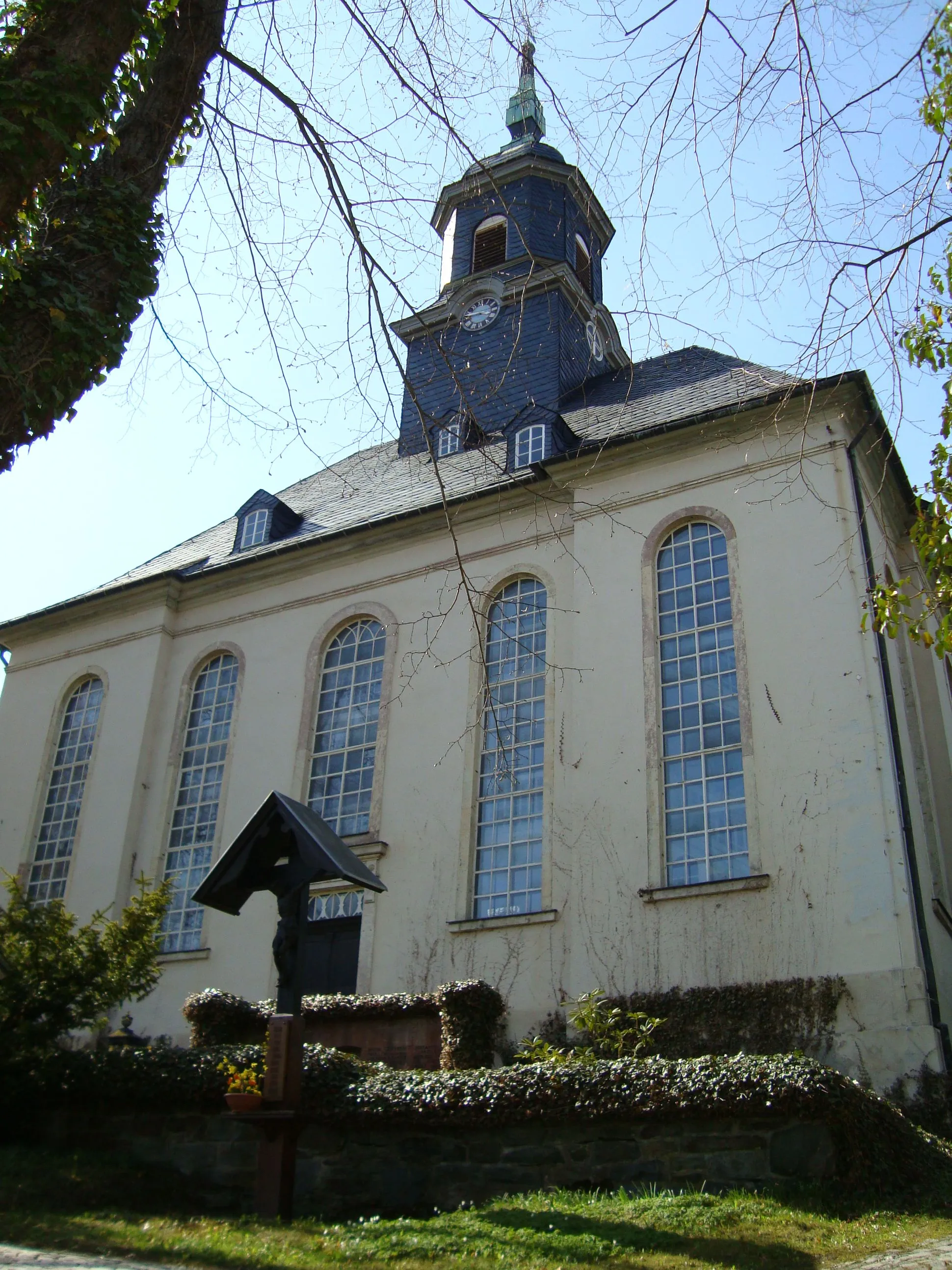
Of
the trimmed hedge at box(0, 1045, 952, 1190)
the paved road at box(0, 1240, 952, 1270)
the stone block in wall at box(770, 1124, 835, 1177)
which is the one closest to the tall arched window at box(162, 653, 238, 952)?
the trimmed hedge at box(0, 1045, 952, 1190)

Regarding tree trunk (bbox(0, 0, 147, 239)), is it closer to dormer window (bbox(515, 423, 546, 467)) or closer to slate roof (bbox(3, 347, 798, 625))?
slate roof (bbox(3, 347, 798, 625))

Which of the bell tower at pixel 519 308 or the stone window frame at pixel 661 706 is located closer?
the stone window frame at pixel 661 706

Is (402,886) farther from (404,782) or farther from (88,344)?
(88,344)

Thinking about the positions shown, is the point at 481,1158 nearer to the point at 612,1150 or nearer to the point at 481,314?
the point at 612,1150

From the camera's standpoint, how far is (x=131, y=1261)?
6098mm

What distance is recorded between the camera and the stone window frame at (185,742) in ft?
57.7

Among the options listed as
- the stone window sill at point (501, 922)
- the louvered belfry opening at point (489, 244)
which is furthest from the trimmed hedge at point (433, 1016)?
the louvered belfry opening at point (489, 244)

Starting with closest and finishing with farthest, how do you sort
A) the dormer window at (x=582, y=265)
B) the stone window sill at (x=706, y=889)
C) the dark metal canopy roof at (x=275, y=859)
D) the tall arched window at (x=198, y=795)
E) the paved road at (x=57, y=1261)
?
the paved road at (x=57, y=1261), the dark metal canopy roof at (x=275, y=859), the stone window sill at (x=706, y=889), the tall arched window at (x=198, y=795), the dormer window at (x=582, y=265)

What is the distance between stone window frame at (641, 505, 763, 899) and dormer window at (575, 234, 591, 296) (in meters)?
10.9

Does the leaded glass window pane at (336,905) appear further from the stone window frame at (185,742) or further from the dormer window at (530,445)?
the dormer window at (530,445)

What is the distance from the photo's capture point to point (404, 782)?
1593 centimetres

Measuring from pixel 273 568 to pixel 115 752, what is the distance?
3822 millimetres

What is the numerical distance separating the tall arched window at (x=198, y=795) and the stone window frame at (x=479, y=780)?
13.8 ft

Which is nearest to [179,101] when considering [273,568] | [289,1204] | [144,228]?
[144,228]
